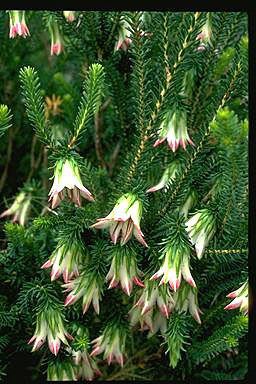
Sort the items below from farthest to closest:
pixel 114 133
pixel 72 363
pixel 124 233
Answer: pixel 114 133, pixel 72 363, pixel 124 233

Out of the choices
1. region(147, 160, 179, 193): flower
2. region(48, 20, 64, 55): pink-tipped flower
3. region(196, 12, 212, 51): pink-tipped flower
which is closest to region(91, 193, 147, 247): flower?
region(147, 160, 179, 193): flower

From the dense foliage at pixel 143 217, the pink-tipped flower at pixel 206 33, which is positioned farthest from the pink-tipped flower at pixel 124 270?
the pink-tipped flower at pixel 206 33

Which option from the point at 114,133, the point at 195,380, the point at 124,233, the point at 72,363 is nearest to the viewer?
the point at 124,233

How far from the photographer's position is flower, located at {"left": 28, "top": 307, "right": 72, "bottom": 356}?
1035mm

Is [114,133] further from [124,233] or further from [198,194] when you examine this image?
[124,233]

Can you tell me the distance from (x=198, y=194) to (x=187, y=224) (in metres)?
0.14

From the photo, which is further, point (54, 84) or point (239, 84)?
point (54, 84)

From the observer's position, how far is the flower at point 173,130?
1.12 m

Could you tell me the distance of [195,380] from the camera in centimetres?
131

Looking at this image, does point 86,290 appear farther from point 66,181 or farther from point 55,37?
point 55,37

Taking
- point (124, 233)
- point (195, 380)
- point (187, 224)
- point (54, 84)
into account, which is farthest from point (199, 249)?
point (54, 84)

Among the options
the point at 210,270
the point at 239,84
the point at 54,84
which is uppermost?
the point at 54,84

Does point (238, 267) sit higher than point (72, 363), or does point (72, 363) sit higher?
point (238, 267)

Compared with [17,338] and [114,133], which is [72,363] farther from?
[114,133]
